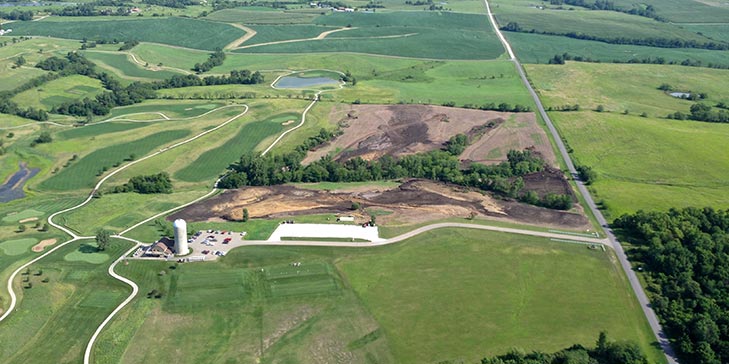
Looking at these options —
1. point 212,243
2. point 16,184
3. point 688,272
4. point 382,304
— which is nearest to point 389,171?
point 212,243

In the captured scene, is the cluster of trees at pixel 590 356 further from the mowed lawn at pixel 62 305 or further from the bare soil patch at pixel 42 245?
the bare soil patch at pixel 42 245

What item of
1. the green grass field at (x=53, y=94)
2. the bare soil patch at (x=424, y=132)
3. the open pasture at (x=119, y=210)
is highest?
the green grass field at (x=53, y=94)

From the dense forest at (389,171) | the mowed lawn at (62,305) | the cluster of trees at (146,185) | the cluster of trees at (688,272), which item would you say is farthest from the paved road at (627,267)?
the cluster of trees at (146,185)

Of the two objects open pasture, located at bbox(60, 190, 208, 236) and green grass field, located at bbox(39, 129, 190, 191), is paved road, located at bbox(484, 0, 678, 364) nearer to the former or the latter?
open pasture, located at bbox(60, 190, 208, 236)

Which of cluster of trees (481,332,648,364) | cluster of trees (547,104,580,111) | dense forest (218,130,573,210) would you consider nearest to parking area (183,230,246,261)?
dense forest (218,130,573,210)

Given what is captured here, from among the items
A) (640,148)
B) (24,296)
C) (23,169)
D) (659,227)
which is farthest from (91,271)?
(640,148)

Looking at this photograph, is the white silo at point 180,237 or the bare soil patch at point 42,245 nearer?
the white silo at point 180,237

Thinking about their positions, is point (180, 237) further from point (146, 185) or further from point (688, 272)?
point (688, 272)
